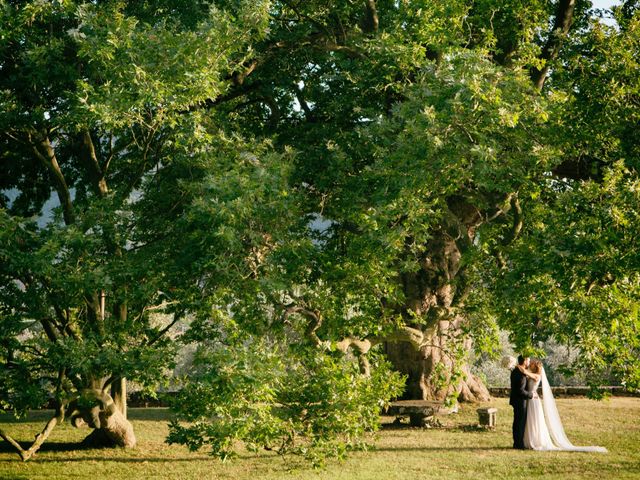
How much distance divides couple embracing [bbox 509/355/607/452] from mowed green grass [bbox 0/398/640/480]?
559mm

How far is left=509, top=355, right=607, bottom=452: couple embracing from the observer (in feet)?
55.6

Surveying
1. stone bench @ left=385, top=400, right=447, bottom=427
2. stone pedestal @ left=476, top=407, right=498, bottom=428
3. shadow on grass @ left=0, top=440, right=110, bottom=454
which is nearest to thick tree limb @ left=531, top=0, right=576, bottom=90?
stone pedestal @ left=476, top=407, right=498, bottom=428

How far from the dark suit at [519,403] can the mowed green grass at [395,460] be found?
42 cm

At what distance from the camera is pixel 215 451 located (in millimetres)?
10266

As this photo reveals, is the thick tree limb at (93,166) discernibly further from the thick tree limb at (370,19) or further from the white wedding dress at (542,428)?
the white wedding dress at (542,428)

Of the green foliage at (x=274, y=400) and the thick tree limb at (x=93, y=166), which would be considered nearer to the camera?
the green foliage at (x=274, y=400)

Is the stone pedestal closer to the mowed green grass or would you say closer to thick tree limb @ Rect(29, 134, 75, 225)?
the mowed green grass

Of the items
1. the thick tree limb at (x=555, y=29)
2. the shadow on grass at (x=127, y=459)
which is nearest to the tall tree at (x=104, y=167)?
the shadow on grass at (x=127, y=459)

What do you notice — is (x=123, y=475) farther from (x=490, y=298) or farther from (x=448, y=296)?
(x=448, y=296)

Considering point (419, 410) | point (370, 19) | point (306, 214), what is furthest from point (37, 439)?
point (370, 19)

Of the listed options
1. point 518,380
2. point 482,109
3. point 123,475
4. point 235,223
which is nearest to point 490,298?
point 518,380

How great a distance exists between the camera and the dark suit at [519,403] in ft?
55.7

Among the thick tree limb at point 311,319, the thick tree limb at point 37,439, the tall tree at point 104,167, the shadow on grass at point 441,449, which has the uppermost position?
the tall tree at point 104,167

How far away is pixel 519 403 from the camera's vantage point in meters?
17.1
